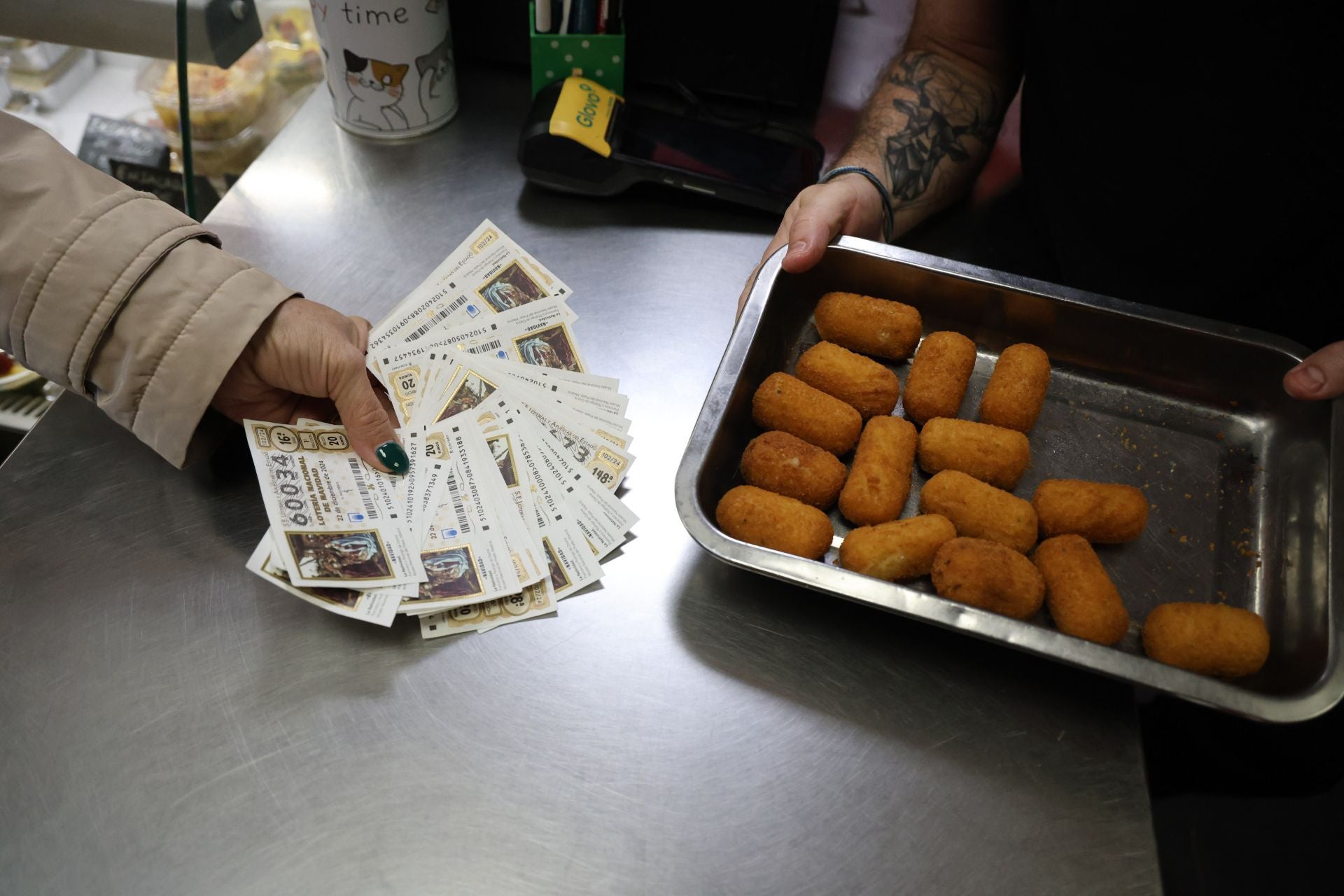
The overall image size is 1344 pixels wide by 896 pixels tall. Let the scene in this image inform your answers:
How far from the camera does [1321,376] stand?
1.18 meters

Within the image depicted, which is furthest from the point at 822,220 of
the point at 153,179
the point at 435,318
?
the point at 153,179

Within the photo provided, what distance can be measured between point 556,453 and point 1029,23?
1131 millimetres

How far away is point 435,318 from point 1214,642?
46.5 inches

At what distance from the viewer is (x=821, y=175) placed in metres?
1.62

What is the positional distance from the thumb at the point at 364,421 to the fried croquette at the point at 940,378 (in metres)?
0.76

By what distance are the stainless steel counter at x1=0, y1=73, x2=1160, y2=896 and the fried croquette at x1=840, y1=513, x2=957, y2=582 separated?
0.07 meters

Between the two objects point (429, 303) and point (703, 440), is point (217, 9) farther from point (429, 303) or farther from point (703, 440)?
point (703, 440)

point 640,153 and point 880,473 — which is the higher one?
point 640,153

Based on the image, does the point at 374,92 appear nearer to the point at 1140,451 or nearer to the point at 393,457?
the point at 393,457

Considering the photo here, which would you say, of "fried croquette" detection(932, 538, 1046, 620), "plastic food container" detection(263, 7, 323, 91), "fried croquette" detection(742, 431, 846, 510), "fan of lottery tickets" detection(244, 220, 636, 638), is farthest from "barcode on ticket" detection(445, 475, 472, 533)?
"plastic food container" detection(263, 7, 323, 91)

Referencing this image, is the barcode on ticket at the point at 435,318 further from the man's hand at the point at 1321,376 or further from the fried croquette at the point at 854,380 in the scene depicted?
the man's hand at the point at 1321,376

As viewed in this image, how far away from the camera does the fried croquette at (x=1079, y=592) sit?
108cm

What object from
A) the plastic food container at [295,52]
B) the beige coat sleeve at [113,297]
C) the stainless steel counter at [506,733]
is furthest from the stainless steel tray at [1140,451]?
the plastic food container at [295,52]

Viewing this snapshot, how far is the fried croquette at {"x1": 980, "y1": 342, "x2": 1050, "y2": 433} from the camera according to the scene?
4.25ft
